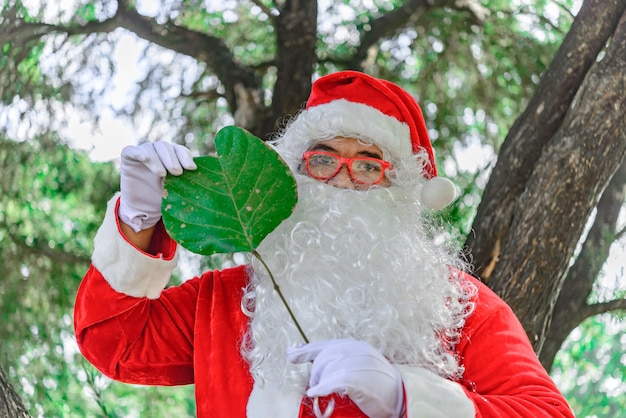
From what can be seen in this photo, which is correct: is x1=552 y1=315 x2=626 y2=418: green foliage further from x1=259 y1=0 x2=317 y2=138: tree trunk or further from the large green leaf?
the large green leaf

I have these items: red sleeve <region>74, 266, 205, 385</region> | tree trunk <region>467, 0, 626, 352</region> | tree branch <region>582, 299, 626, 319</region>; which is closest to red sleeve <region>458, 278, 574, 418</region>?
red sleeve <region>74, 266, 205, 385</region>

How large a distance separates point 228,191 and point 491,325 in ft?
1.97

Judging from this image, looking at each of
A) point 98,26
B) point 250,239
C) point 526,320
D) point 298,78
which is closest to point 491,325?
point 250,239

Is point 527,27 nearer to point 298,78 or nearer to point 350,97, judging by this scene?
point 298,78

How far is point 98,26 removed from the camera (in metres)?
3.76

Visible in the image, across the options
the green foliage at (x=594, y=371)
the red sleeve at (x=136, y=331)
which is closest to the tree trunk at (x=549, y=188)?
the red sleeve at (x=136, y=331)

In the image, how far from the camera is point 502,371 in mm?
1674

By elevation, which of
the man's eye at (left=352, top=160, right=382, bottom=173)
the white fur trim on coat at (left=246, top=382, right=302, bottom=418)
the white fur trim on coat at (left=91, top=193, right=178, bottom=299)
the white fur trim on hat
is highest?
the white fur trim on hat

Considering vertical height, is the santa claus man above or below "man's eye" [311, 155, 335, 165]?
below

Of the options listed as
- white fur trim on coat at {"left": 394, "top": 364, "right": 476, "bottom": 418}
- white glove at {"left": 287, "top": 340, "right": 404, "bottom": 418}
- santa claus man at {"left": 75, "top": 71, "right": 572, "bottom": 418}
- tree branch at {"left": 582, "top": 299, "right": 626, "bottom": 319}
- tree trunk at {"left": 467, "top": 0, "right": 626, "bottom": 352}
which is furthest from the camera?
tree branch at {"left": 582, "top": 299, "right": 626, "bottom": 319}

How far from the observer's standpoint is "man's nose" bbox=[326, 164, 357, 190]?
1.87 m

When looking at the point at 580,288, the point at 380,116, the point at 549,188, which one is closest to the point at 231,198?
the point at 380,116

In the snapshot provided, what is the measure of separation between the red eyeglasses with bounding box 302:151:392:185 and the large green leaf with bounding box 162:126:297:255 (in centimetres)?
32

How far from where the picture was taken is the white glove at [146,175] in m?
1.60
